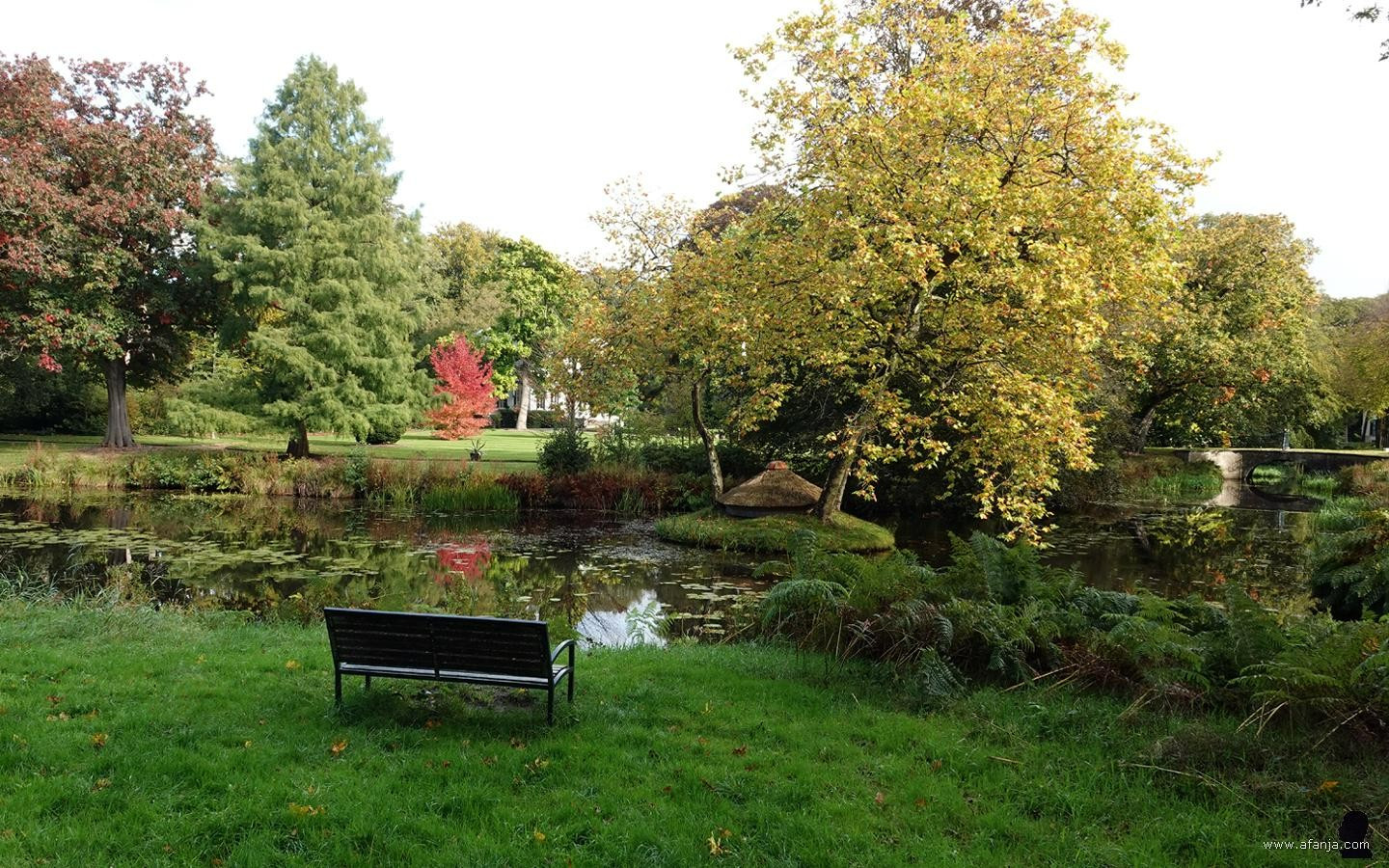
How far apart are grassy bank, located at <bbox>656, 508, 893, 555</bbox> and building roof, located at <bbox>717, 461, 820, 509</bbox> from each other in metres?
0.58

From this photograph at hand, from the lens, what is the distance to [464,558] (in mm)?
15484

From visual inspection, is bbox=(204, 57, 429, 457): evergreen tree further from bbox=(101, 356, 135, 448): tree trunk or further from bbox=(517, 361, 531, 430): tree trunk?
bbox=(517, 361, 531, 430): tree trunk

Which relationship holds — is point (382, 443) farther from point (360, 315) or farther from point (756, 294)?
point (756, 294)

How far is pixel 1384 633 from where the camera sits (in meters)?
5.28

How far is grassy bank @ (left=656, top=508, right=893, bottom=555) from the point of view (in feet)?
57.2

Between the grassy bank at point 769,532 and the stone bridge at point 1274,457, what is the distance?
82.8ft

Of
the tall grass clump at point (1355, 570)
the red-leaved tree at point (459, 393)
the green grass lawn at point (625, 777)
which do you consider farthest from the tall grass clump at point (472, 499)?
the tall grass clump at point (1355, 570)

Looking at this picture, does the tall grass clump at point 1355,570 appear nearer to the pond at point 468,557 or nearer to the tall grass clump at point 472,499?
the pond at point 468,557

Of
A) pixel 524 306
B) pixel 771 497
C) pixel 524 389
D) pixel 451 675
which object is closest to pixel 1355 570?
pixel 451 675

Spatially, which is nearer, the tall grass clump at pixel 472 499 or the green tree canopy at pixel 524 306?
the tall grass clump at pixel 472 499

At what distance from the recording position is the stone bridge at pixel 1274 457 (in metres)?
36.8

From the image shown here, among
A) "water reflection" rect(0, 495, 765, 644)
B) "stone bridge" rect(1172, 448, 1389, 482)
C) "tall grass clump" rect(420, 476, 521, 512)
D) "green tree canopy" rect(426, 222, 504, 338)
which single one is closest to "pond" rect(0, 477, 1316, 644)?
"water reflection" rect(0, 495, 765, 644)

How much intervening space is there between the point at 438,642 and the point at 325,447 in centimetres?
3098

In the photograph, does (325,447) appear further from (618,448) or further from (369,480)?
(618,448)
